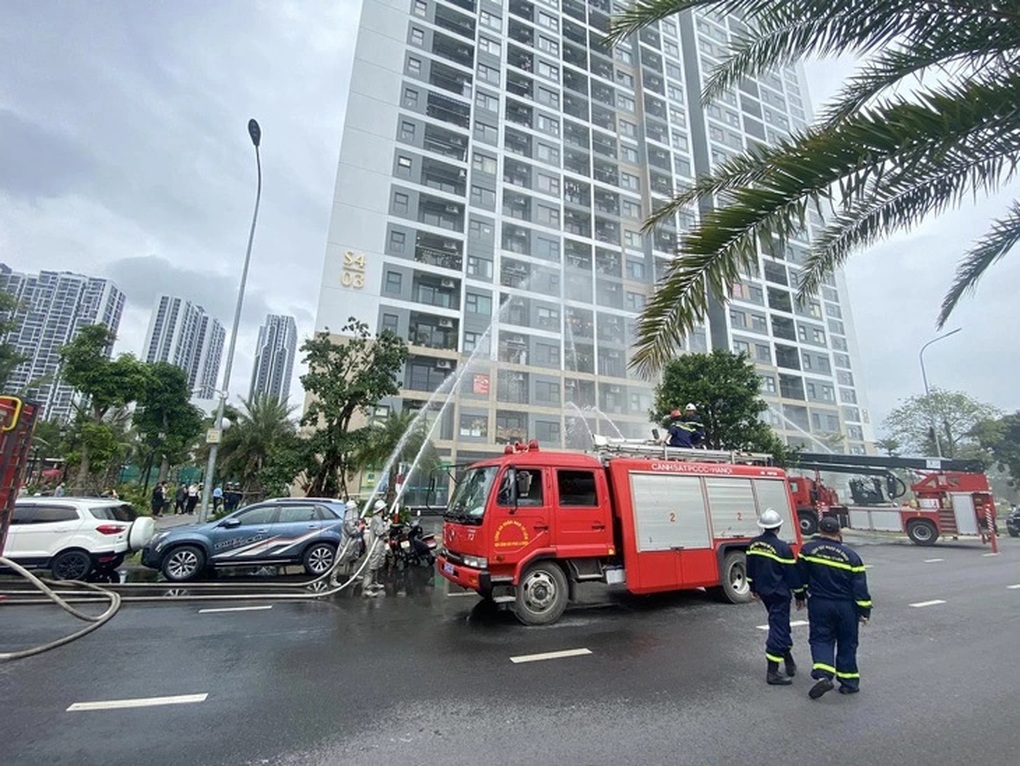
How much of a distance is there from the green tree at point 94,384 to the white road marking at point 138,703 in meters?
18.3

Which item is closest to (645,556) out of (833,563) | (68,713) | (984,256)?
(833,563)

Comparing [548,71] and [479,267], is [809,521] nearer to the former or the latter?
[479,267]

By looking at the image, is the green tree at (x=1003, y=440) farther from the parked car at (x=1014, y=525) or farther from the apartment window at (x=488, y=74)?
the apartment window at (x=488, y=74)

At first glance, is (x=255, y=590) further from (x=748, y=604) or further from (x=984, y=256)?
(x=984, y=256)

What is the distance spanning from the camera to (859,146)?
362 centimetres

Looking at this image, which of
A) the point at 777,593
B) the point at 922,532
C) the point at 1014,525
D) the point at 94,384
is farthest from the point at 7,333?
the point at 1014,525

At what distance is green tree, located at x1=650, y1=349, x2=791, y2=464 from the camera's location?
58.9 ft

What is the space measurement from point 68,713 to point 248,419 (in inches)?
1105

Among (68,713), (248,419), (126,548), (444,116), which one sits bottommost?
(68,713)

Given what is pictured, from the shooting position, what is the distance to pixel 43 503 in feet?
30.3

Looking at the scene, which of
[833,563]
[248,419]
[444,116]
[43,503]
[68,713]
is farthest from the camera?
[444,116]

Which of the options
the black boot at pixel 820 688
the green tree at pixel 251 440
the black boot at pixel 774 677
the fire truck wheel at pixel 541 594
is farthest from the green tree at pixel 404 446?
the black boot at pixel 820 688

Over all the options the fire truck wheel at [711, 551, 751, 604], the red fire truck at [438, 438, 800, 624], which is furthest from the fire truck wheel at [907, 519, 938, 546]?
the fire truck wheel at [711, 551, 751, 604]

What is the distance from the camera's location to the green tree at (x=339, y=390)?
571 inches
